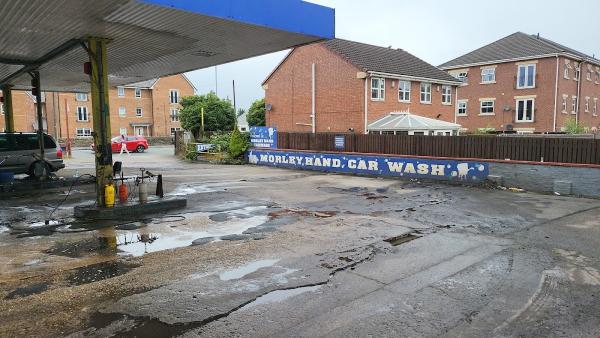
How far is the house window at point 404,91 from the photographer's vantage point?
30.6 m

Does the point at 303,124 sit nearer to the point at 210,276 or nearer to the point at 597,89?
the point at 210,276

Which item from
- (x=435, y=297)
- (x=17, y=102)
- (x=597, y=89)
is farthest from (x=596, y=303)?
(x=17, y=102)

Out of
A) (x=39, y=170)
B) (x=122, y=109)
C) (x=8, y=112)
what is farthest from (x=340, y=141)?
(x=122, y=109)

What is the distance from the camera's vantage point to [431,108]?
3359cm

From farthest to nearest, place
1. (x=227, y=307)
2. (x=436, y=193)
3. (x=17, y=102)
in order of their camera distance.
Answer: (x=17, y=102)
(x=436, y=193)
(x=227, y=307)

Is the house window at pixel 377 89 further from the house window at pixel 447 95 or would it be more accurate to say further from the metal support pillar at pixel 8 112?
the metal support pillar at pixel 8 112

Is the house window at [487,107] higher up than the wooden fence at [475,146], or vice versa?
the house window at [487,107]

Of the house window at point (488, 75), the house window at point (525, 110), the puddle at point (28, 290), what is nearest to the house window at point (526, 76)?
the house window at point (525, 110)

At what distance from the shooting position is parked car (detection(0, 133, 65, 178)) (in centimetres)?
→ 1648

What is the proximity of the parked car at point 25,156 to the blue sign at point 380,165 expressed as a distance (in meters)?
11.0

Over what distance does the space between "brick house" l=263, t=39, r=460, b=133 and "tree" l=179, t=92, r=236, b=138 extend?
7.62 metres

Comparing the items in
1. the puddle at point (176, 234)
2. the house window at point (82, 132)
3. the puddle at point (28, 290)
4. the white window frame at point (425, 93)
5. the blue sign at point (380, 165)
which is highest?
the white window frame at point (425, 93)

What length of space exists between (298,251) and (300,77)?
2638 cm

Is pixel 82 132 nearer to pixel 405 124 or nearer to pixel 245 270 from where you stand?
pixel 405 124
